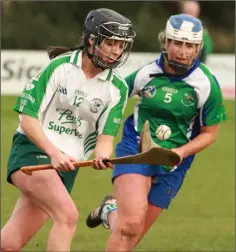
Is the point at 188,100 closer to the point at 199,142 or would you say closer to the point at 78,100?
the point at 199,142

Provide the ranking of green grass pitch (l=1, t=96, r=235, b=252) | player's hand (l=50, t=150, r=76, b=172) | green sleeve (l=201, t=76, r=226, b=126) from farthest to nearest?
green grass pitch (l=1, t=96, r=235, b=252) < green sleeve (l=201, t=76, r=226, b=126) < player's hand (l=50, t=150, r=76, b=172)

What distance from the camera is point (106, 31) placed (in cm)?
664

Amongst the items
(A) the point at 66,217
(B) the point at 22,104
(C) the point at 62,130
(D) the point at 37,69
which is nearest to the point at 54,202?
(A) the point at 66,217

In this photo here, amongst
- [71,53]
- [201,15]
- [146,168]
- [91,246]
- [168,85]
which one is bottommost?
[201,15]

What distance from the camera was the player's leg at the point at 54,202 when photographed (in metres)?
6.34

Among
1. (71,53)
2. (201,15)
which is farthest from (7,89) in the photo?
(71,53)

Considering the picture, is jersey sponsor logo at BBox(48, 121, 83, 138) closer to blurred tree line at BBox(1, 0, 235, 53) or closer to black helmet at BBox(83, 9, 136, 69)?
black helmet at BBox(83, 9, 136, 69)

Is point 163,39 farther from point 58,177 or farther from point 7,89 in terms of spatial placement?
point 7,89

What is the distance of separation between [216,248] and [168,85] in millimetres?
1878

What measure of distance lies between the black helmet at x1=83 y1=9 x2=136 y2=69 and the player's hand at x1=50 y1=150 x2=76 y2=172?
0.69 meters

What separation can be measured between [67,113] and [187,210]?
429 centimetres

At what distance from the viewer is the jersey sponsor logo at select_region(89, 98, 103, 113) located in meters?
6.77

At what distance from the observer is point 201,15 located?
3447 centimetres

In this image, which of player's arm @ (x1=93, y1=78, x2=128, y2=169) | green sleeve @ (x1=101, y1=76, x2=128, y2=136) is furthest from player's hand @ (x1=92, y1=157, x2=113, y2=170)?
green sleeve @ (x1=101, y1=76, x2=128, y2=136)
